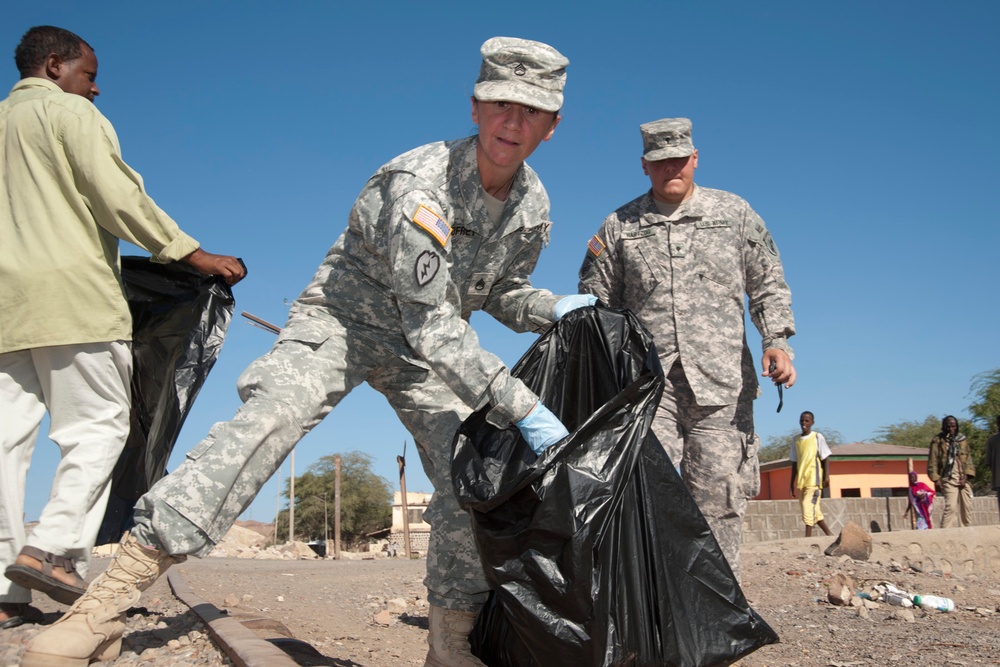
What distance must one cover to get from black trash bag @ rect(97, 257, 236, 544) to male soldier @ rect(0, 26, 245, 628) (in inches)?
8.7

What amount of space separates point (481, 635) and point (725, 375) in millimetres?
1879

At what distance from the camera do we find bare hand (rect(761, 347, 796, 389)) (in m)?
4.07

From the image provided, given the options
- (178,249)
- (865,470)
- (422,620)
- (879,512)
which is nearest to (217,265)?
(178,249)

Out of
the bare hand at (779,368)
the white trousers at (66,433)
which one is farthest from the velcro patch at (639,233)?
the white trousers at (66,433)

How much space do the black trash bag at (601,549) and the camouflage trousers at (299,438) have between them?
291 mm

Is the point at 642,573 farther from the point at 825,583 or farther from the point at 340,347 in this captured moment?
the point at 825,583

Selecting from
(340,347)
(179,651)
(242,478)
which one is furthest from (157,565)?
(340,347)

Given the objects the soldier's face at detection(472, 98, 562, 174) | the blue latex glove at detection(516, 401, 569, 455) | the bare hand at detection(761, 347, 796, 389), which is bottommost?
the blue latex glove at detection(516, 401, 569, 455)

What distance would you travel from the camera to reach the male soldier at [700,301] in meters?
4.04

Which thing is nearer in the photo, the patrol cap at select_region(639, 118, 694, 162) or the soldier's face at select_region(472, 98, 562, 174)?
the soldier's face at select_region(472, 98, 562, 174)

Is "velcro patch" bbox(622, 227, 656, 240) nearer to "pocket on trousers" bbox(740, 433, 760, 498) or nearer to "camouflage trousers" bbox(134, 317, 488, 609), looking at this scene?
"pocket on trousers" bbox(740, 433, 760, 498)

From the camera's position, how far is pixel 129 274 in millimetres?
3670

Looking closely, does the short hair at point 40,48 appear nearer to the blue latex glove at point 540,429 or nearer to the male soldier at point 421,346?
the male soldier at point 421,346

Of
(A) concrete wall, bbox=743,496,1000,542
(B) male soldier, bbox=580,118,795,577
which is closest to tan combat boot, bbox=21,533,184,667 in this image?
(B) male soldier, bbox=580,118,795,577
